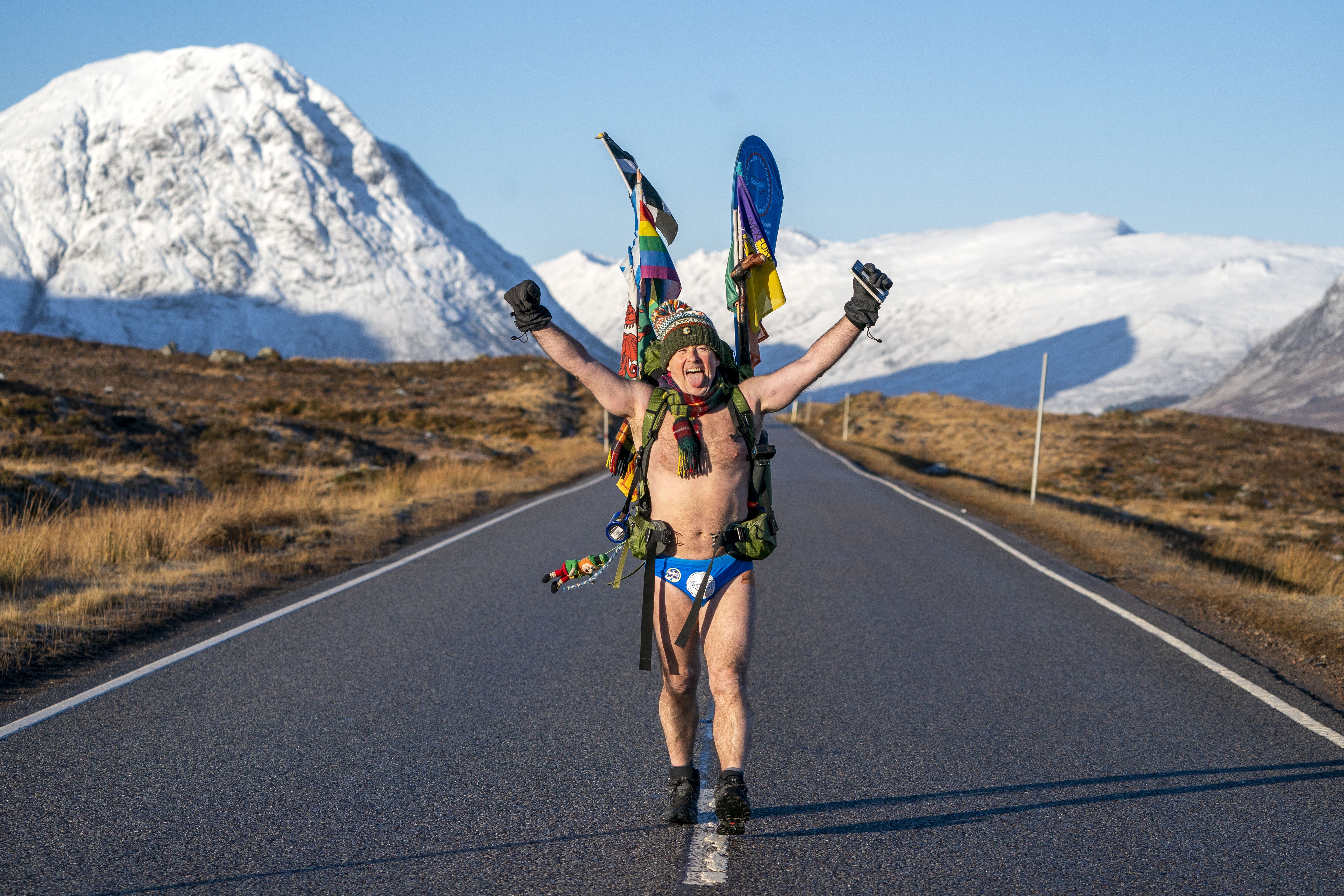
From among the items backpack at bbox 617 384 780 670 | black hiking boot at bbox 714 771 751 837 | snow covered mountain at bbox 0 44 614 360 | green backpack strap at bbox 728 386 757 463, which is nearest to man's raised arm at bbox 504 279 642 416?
backpack at bbox 617 384 780 670

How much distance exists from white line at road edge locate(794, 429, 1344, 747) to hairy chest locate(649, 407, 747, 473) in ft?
11.5

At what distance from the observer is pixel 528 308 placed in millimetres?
4141

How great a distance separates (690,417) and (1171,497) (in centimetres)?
2846

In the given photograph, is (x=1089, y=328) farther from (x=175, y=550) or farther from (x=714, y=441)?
(x=714, y=441)

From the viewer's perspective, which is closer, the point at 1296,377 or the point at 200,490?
the point at 200,490

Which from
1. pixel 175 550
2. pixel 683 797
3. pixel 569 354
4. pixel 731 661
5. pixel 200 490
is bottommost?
pixel 200 490

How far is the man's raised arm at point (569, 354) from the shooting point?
409cm

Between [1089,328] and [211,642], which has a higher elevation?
[1089,328]

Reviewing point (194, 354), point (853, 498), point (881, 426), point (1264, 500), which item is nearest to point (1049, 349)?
point (881, 426)

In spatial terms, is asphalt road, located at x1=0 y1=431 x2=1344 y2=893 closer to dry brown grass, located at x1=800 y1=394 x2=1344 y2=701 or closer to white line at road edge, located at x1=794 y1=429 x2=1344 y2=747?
white line at road edge, located at x1=794 y1=429 x2=1344 y2=747

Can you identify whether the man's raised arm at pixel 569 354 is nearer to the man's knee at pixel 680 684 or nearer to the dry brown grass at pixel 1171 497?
the man's knee at pixel 680 684

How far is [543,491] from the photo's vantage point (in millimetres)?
20312

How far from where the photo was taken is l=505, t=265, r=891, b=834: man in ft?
13.7

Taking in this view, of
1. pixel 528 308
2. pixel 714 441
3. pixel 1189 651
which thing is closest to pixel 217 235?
pixel 1189 651
